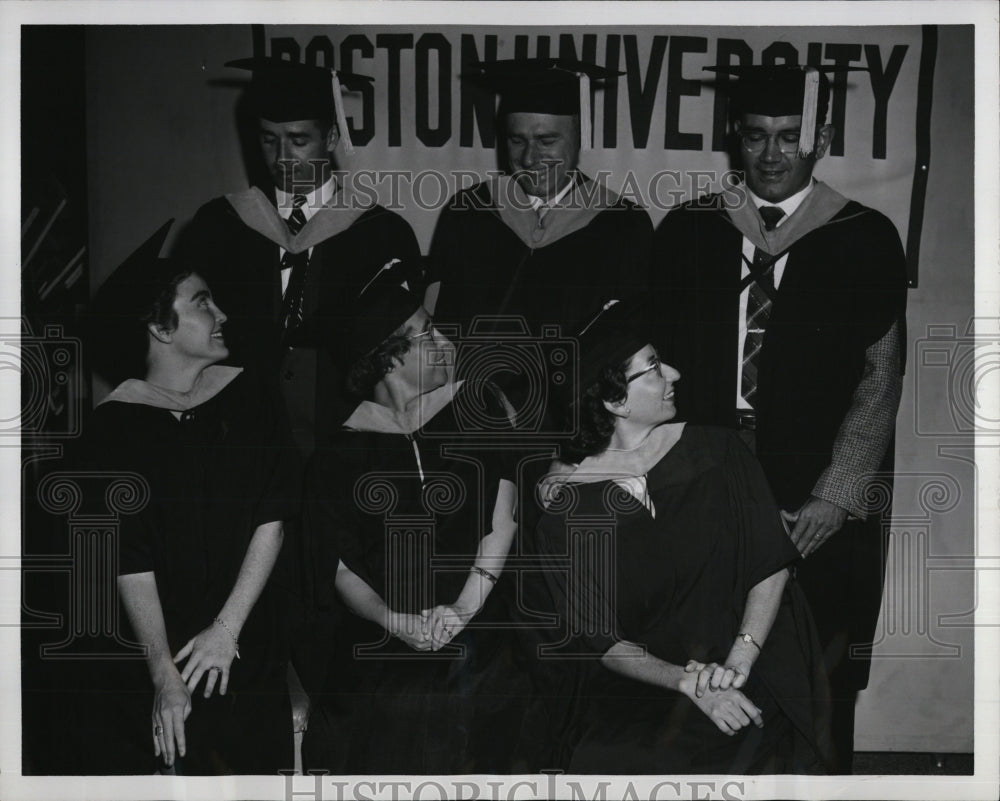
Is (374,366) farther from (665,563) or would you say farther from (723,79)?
(723,79)

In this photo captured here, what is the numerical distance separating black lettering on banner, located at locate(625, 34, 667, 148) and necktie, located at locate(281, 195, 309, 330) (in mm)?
837

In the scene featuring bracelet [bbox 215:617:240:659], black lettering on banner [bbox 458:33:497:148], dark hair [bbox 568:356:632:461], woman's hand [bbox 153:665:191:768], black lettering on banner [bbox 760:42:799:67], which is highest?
black lettering on banner [bbox 760:42:799:67]

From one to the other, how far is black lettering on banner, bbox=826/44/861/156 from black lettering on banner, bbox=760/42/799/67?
8 cm

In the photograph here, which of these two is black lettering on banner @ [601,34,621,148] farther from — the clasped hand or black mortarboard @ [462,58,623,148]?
the clasped hand

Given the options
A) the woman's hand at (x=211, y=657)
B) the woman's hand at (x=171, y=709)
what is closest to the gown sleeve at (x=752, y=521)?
the woman's hand at (x=211, y=657)

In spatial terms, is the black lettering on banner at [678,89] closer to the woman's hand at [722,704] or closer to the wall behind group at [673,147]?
the wall behind group at [673,147]

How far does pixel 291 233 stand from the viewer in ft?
8.31

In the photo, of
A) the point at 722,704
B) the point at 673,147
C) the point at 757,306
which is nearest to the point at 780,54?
the point at 673,147

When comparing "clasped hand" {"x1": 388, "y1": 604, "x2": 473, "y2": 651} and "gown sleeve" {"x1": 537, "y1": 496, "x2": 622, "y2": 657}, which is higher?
"gown sleeve" {"x1": 537, "y1": 496, "x2": 622, "y2": 657}

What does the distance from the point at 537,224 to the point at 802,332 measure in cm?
70

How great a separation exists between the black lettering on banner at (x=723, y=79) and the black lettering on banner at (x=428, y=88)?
0.66 meters

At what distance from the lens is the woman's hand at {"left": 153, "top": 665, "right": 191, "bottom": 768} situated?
252 cm

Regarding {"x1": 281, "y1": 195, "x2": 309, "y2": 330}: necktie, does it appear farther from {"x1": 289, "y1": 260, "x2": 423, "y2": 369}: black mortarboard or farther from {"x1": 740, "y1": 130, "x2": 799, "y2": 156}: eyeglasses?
{"x1": 740, "y1": 130, "x2": 799, "y2": 156}: eyeglasses

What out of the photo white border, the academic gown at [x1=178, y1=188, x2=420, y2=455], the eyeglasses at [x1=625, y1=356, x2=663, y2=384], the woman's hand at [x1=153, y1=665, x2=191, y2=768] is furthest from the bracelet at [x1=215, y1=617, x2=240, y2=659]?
the eyeglasses at [x1=625, y1=356, x2=663, y2=384]
